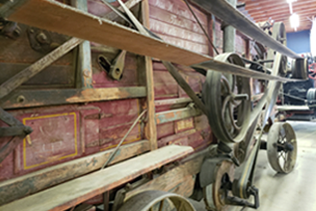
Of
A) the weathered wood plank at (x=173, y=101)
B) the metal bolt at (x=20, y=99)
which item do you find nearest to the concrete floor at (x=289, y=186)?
the weathered wood plank at (x=173, y=101)

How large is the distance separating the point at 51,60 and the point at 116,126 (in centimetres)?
76

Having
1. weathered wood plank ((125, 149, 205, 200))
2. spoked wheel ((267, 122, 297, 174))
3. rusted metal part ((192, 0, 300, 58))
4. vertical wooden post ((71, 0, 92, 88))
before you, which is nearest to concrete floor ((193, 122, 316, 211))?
spoked wheel ((267, 122, 297, 174))

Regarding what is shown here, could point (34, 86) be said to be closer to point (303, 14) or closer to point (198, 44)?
point (198, 44)

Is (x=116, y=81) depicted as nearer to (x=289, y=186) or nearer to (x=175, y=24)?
(x=175, y=24)

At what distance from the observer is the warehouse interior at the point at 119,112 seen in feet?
3.39

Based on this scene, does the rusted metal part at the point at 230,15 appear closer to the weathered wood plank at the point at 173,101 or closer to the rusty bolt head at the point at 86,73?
the rusty bolt head at the point at 86,73

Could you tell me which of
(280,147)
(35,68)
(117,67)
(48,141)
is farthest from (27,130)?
(280,147)

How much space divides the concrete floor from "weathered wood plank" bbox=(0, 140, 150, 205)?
6.70 ft

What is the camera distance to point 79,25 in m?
0.68

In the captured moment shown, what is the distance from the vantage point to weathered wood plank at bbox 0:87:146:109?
118cm

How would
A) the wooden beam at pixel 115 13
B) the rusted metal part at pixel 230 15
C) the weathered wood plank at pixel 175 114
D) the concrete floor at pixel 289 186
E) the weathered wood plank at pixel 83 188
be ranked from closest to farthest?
the weathered wood plank at pixel 83 188
the rusted metal part at pixel 230 15
the wooden beam at pixel 115 13
the weathered wood plank at pixel 175 114
the concrete floor at pixel 289 186

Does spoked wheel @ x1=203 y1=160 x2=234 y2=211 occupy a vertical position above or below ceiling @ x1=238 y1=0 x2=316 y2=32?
below

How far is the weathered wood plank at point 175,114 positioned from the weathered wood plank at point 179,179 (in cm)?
56

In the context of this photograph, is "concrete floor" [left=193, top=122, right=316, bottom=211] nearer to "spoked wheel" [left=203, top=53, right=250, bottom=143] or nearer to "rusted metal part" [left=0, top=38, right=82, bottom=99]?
"spoked wheel" [left=203, top=53, right=250, bottom=143]
